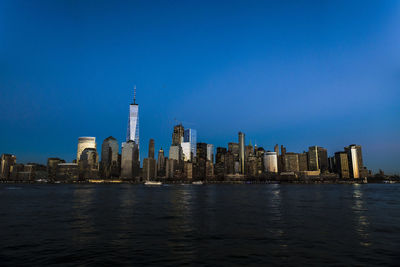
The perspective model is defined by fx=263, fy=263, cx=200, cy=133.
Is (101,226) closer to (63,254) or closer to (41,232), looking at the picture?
(41,232)

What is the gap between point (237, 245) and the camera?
89.3 ft

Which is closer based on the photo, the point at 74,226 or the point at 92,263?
the point at 92,263

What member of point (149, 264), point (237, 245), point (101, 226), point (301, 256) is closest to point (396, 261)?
point (301, 256)

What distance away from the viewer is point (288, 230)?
3522 cm

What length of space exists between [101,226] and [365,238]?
112 ft

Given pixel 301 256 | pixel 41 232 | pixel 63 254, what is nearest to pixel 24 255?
pixel 63 254

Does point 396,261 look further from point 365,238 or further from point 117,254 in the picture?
point 117,254

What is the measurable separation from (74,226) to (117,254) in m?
17.5

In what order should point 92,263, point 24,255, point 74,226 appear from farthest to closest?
1. point 74,226
2. point 24,255
3. point 92,263

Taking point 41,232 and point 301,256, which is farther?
point 41,232

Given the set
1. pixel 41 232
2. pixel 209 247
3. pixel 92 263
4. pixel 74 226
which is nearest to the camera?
pixel 92 263

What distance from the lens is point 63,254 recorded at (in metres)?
23.6

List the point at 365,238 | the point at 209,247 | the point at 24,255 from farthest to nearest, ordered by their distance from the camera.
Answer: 1. the point at 365,238
2. the point at 209,247
3. the point at 24,255

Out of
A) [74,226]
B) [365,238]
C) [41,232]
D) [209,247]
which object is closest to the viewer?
[209,247]
